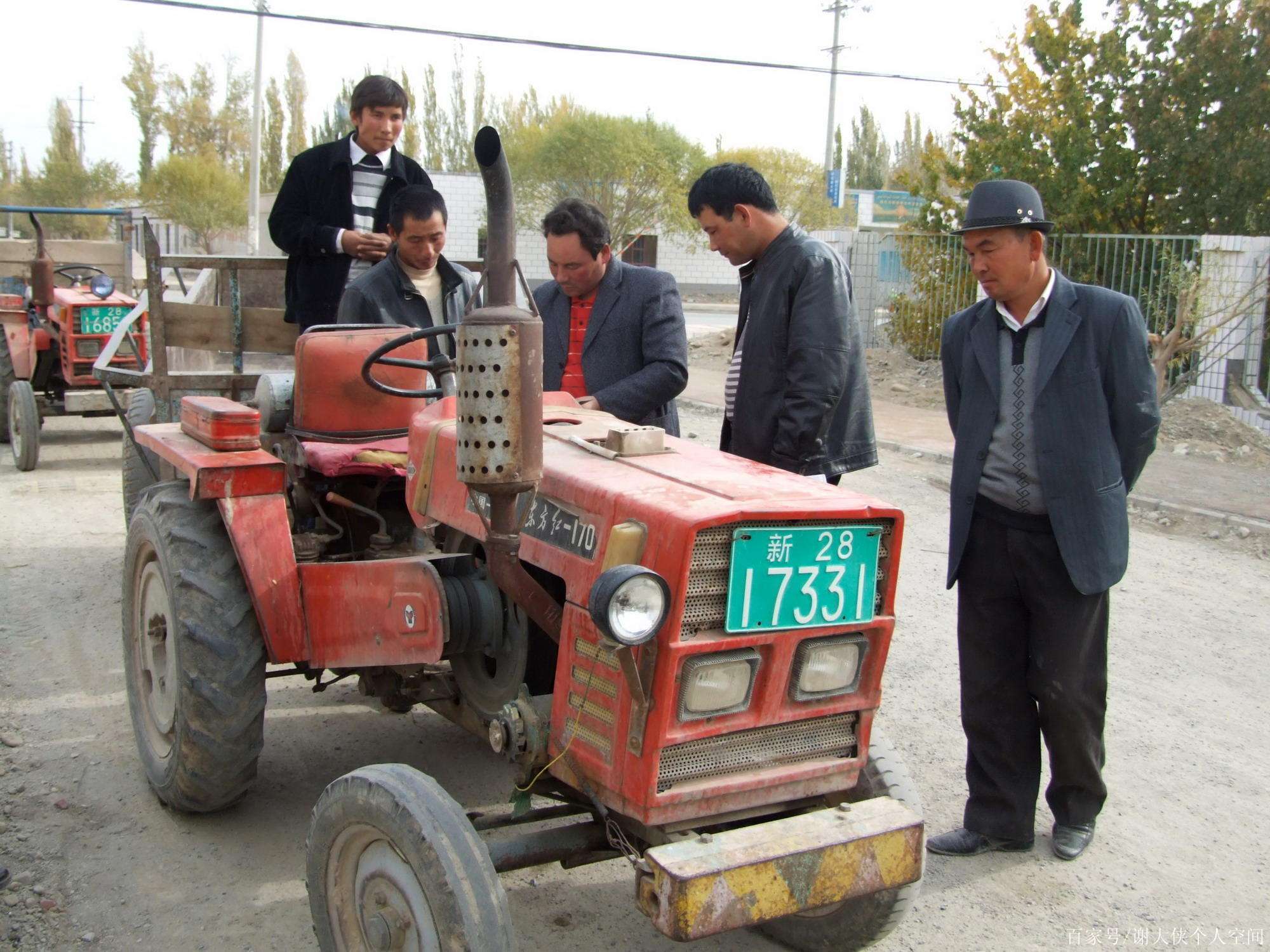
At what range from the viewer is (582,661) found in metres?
2.68

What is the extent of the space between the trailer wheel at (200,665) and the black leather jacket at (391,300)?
3.40 ft

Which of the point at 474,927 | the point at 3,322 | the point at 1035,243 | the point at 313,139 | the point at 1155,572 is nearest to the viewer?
the point at 474,927

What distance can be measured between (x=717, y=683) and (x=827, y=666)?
0.31 meters

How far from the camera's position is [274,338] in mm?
6105

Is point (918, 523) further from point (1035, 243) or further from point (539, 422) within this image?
point (539, 422)

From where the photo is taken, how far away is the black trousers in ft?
11.8

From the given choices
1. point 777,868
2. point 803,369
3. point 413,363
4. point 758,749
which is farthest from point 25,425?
point 777,868

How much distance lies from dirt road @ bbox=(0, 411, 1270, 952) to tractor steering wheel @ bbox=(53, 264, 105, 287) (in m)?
5.41

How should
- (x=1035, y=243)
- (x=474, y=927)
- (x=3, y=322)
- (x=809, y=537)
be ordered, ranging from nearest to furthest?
(x=474, y=927), (x=809, y=537), (x=1035, y=243), (x=3, y=322)

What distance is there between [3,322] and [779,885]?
9.92 meters

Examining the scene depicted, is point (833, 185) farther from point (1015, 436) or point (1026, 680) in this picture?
point (1026, 680)

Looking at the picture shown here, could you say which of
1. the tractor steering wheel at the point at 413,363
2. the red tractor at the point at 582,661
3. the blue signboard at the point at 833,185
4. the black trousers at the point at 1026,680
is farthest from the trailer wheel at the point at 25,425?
the blue signboard at the point at 833,185

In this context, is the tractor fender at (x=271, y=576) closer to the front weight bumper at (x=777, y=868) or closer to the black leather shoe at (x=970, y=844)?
the front weight bumper at (x=777, y=868)

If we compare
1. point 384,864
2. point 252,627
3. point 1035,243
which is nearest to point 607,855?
point 384,864
